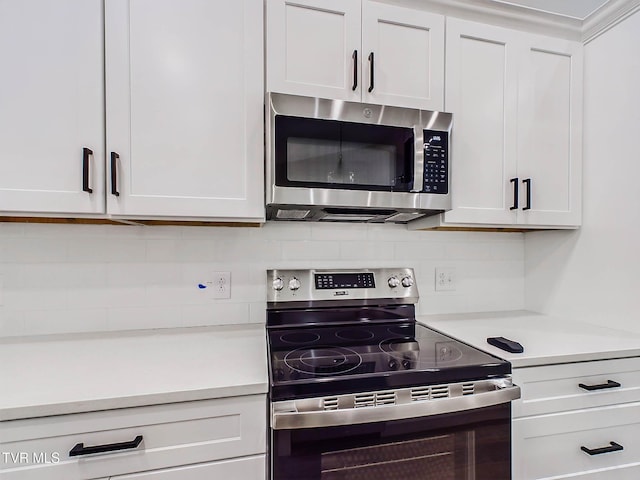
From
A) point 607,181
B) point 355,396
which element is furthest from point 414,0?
point 355,396

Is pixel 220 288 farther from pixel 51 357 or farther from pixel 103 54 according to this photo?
pixel 103 54

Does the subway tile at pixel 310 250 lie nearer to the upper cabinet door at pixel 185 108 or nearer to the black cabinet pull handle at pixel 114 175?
the upper cabinet door at pixel 185 108

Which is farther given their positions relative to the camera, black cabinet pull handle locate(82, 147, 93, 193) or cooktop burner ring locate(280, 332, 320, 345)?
cooktop burner ring locate(280, 332, 320, 345)

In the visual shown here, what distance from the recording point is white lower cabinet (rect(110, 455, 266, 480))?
857 millimetres

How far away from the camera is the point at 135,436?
84 centimetres

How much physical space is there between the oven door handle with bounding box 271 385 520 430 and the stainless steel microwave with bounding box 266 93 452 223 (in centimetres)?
65

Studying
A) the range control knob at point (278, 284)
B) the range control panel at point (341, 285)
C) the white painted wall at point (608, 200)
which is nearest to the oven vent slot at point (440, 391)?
the range control panel at point (341, 285)

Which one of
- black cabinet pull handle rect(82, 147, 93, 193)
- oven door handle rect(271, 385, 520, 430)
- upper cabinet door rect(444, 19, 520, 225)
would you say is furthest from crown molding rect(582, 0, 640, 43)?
black cabinet pull handle rect(82, 147, 93, 193)

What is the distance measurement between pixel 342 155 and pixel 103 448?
1.11 metres

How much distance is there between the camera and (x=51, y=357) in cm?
109

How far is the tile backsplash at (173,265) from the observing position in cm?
132

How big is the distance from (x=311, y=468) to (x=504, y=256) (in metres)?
1.49

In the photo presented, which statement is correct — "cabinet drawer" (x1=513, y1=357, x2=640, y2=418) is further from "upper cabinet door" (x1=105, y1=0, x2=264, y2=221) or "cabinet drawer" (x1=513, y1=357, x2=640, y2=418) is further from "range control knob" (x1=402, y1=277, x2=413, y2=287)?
"upper cabinet door" (x1=105, y1=0, x2=264, y2=221)

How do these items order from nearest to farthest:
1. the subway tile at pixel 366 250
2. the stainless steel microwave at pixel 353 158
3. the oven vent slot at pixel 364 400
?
1. the oven vent slot at pixel 364 400
2. the stainless steel microwave at pixel 353 158
3. the subway tile at pixel 366 250
